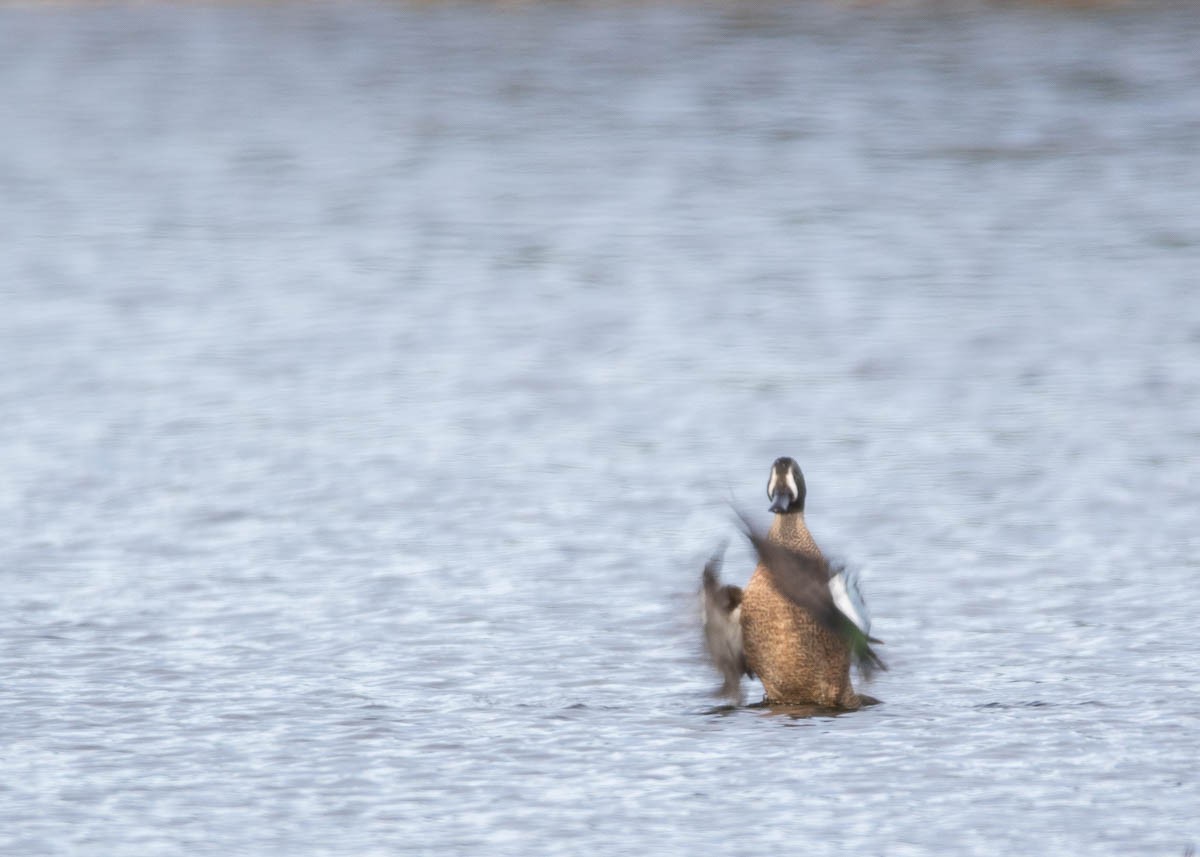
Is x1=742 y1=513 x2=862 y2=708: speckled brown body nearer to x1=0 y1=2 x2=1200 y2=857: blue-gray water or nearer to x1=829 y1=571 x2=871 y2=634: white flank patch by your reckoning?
x1=829 y1=571 x2=871 y2=634: white flank patch

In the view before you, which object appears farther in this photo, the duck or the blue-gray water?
the duck

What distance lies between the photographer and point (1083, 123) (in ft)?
57.0

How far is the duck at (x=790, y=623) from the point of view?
6973 mm

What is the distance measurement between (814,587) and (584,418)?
4.07 m

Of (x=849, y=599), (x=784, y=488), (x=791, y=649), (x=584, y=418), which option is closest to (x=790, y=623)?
(x=791, y=649)

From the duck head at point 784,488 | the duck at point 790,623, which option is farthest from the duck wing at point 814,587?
the duck head at point 784,488

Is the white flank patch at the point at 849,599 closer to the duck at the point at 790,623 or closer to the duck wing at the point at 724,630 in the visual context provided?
the duck at the point at 790,623

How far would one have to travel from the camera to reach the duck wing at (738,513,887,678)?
6898 mm

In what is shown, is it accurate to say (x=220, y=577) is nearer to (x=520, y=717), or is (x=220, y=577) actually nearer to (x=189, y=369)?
(x=520, y=717)

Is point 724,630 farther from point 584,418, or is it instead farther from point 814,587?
point 584,418

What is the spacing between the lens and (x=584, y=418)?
11031 millimetres

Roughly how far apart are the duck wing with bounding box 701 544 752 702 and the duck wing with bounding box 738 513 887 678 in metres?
0.17

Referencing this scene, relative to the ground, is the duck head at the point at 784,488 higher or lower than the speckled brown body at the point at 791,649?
higher

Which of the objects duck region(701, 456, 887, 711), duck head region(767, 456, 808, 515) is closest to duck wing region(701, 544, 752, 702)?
duck region(701, 456, 887, 711)
